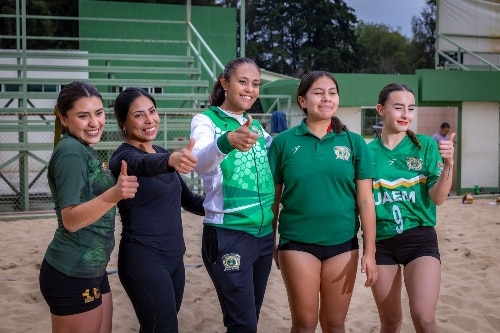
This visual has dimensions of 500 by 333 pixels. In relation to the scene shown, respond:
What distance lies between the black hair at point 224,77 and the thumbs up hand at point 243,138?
50cm

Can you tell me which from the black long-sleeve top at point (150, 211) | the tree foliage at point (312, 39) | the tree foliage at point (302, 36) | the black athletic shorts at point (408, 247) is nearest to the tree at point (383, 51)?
the tree foliage at point (312, 39)

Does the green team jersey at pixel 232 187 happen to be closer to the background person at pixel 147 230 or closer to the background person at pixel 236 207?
the background person at pixel 236 207

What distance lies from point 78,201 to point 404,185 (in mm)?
1702

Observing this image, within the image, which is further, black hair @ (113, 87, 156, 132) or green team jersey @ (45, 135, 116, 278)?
black hair @ (113, 87, 156, 132)

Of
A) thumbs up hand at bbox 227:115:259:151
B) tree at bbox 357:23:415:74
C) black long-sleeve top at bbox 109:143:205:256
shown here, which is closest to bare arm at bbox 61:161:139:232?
black long-sleeve top at bbox 109:143:205:256

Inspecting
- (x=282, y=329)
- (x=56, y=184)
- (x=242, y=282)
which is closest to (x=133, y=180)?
(x=56, y=184)

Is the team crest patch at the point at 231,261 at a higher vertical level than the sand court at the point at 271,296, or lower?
higher

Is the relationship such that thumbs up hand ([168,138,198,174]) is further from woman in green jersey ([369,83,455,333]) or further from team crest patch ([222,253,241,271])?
woman in green jersey ([369,83,455,333])

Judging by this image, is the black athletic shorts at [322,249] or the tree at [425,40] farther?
the tree at [425,40]

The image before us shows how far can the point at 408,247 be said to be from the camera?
3.04 meters

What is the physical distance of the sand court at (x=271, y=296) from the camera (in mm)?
4227

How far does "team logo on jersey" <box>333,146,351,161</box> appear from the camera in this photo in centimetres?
282

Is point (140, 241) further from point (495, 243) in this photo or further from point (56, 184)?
point (495, 243)

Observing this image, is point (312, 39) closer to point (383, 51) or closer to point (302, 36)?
point (302, 36)
